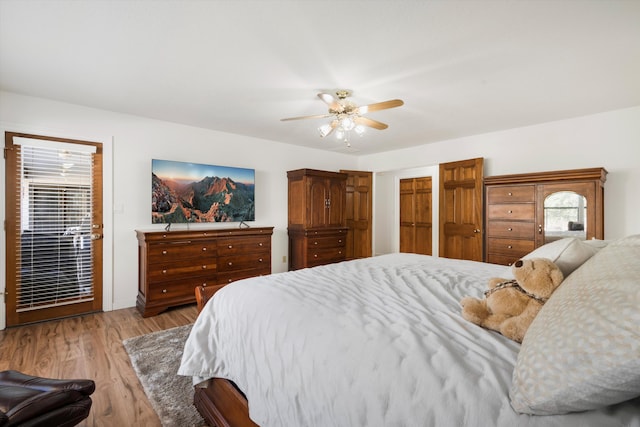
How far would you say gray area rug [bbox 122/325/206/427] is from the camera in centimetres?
174

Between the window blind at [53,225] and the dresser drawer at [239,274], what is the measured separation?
1465 mm

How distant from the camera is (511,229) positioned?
3.73m

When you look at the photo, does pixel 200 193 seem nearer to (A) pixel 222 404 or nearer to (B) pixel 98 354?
(B) pixel 98 354

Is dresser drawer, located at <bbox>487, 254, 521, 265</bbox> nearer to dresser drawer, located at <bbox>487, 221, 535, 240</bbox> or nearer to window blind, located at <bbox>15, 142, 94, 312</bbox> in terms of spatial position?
dresser drawer, located at <bbox>487, 221, 535, 240</bbox>

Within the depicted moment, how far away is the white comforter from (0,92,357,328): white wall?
266 cm

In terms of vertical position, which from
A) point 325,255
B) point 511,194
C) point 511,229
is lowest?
point 325,255

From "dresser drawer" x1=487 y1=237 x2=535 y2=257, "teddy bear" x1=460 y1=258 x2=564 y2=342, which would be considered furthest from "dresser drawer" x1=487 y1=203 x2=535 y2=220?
"teddy bear" x1=460 y1=258 x2=564 y2=342

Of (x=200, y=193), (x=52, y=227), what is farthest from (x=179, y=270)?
(x=52, y=227)

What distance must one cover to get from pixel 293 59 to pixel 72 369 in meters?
2.91

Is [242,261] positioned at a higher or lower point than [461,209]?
lower

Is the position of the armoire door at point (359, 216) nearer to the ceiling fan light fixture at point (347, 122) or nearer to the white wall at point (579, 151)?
the white wall at point (579, 151)

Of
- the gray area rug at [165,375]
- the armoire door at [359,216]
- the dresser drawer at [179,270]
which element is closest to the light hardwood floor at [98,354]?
the gray area rug at [165,375]

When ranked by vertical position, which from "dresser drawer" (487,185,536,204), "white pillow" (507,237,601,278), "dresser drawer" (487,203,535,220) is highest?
"dresser drawer" (487,185,536,204)

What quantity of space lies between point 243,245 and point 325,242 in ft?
4.84
